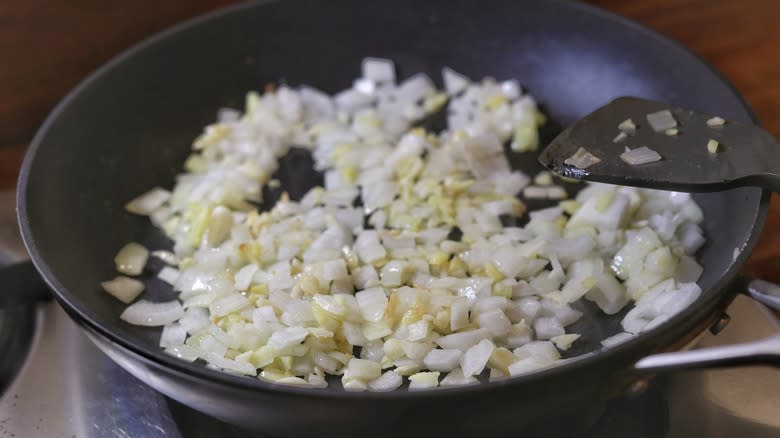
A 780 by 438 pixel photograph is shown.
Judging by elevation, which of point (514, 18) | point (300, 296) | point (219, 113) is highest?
point (514, 18)

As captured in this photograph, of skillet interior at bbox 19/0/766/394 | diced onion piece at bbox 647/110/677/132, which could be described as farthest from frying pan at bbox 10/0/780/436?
diced onion piece at bbox 647/110/677/132

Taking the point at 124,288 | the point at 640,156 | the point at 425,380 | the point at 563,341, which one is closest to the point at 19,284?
the point at 124,288

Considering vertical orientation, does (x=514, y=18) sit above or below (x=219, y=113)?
above

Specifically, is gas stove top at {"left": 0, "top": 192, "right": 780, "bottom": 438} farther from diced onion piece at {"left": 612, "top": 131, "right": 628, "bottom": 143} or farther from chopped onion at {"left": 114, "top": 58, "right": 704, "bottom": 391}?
diced onion piece at {"left": 612, "top": 131, "right": 628, "bottom": 143}

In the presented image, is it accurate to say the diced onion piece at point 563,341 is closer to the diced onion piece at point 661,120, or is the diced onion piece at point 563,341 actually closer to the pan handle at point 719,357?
the pan handle at point 719,357

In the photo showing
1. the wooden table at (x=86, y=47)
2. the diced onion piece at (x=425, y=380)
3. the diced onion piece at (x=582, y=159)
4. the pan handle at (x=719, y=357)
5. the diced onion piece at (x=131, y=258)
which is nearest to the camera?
the pan handle at (x=719, y=357)

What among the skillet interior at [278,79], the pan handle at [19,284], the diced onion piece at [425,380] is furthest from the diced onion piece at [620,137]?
the pan handle at [19,284]

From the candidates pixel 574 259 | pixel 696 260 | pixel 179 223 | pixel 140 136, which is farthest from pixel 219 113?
pixel 696 260

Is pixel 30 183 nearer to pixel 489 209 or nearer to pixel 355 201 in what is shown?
pixel 355 201
